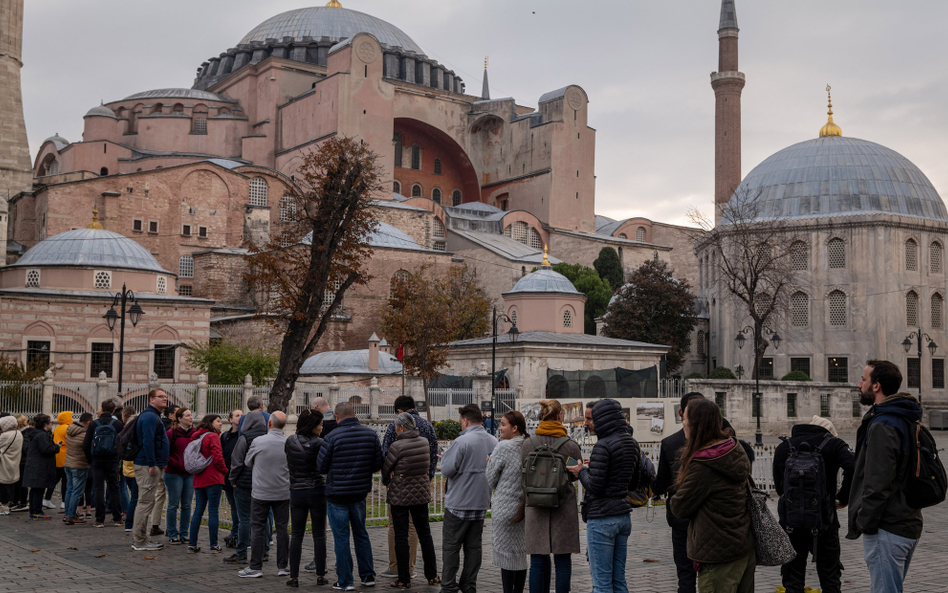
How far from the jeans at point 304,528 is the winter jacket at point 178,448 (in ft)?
6.61

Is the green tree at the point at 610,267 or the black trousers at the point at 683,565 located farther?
the green tree at the point at 610,267

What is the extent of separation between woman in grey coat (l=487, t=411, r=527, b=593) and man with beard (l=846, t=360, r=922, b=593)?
2.29 meters

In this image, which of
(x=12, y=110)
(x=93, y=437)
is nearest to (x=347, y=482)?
(x=93, y=437)

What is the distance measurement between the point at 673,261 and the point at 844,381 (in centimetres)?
2240

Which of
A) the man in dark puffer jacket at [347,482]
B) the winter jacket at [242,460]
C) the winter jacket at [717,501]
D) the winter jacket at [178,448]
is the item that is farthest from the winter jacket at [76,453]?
the winter jacket at [717,501]

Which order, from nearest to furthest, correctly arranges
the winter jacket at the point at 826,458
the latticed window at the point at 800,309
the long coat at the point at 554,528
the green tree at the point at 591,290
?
1. the long coat at the point at 554,528
2. the winter jacket at the point at 826,458
3. the latticed window at the point at 800,309
4. the green tree at the point at 591,290

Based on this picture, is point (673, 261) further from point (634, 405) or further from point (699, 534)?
point (699, 534)

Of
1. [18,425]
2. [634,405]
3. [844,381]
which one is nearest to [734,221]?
[844,381]

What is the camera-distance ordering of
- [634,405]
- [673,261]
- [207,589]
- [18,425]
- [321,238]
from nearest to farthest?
[207,589] → [18,425] → [321,238] → [634,405] → [673,261]

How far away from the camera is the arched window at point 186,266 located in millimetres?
42656

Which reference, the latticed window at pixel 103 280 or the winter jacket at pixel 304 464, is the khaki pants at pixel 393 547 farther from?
the latticed window at pixel 103 280

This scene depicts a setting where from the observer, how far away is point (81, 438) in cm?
1064

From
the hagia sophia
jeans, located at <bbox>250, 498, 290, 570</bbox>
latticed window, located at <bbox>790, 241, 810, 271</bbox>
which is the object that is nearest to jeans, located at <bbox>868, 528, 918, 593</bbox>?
jeans, located at <bbox>250, 498, 290, 570</bbox>

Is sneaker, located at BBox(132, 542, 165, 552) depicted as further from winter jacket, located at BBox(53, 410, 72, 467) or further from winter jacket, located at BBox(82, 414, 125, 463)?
winter jacket, located at BBox(53, 410, 72, 467)
